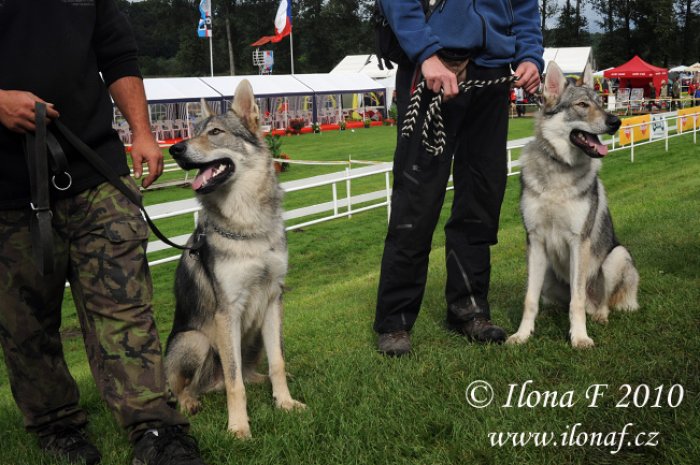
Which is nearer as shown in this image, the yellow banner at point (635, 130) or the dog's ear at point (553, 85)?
the dog's ear at point (553, 85)

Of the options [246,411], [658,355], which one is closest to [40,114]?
[246,411]

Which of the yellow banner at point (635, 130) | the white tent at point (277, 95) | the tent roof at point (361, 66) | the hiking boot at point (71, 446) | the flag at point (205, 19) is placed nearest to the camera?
the hiking boot at point (71, 446)

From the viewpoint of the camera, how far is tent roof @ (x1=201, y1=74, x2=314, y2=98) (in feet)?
97.5

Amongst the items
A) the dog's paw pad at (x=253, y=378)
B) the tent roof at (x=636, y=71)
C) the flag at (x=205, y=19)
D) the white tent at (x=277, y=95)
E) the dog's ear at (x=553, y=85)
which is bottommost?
the dog's paw pad at (x=253, y=378)

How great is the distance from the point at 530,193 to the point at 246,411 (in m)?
2.11

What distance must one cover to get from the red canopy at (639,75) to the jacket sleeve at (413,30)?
127 feet

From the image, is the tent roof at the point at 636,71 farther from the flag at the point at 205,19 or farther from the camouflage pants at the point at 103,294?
the camouflage pants at the point at 103,294

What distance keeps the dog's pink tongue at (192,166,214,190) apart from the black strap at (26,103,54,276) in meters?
0.78

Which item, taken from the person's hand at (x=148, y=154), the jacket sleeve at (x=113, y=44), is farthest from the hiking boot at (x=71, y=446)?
the jacket sleeve at (x=113, y=44)

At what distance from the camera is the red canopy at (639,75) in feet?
126

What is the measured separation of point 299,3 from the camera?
7625 centimetres

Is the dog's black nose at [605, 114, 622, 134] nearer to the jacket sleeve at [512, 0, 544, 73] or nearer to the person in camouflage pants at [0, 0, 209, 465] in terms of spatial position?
the jacket sleeve at [512, 0, 544, 73]

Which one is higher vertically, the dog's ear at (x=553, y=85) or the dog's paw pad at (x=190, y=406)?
the dog's ear at (x=553, y=85)

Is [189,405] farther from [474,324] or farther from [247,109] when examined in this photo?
[474,324]
